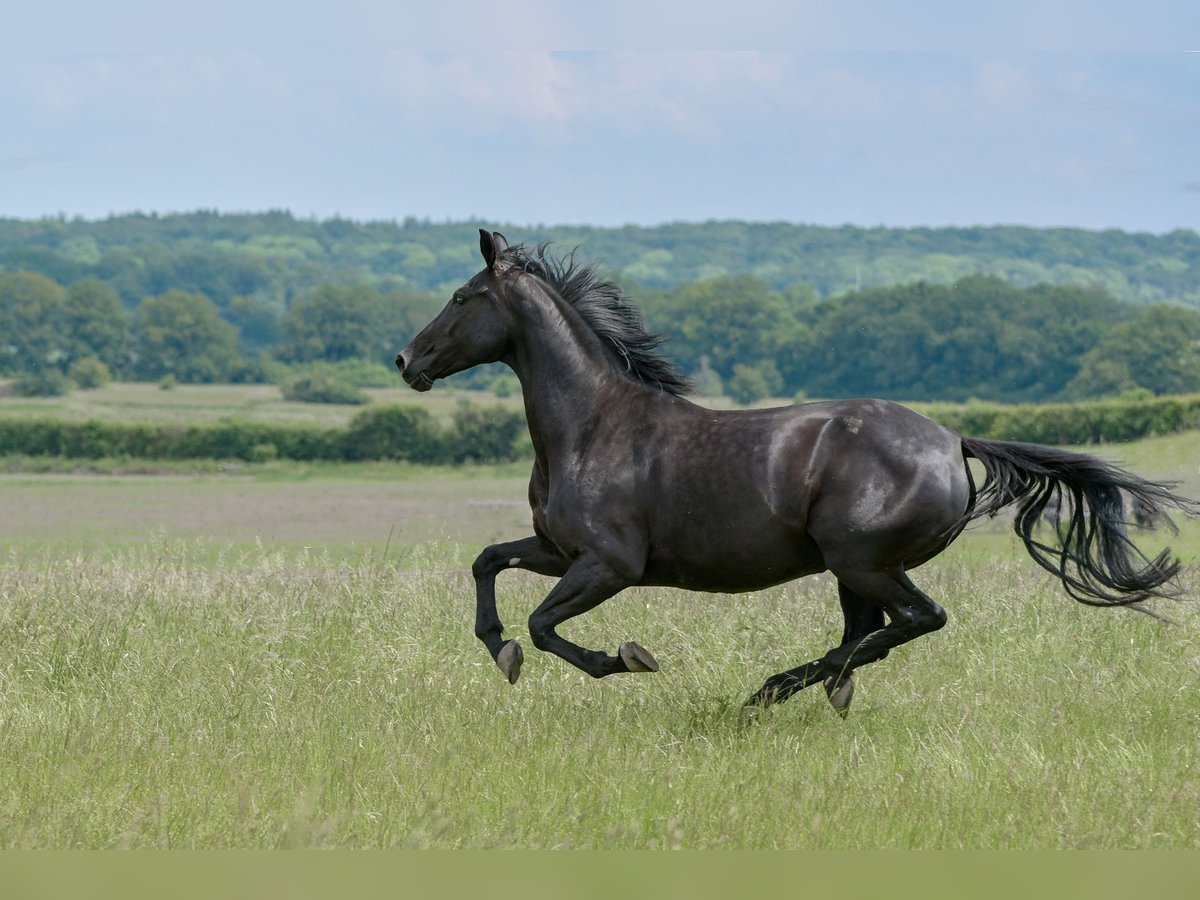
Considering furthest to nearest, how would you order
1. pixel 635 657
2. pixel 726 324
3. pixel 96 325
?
pixel 96 325 → pixel 726 324 → pixel 635 657

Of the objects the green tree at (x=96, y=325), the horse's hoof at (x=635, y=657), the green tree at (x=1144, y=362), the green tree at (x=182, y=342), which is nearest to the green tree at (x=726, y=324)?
the green tree at (x=1144, y=362)

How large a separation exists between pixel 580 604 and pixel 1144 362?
71181 mm

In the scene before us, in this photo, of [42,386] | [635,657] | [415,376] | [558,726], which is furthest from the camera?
[42,386]

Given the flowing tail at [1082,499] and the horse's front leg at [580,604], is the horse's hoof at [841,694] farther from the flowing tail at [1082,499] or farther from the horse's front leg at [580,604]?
the flowing tail at [1082,499]

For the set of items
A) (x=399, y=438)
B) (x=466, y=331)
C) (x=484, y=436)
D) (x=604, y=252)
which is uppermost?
(x=604, y=252)

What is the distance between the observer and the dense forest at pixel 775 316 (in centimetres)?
7406

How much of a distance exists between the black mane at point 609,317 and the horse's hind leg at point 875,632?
1.28 meters

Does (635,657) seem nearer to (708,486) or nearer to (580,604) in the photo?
(580,604)

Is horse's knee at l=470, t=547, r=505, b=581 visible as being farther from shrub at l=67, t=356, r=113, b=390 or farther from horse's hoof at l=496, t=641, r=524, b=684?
shrub at l=67, t=356, r=113, b=390

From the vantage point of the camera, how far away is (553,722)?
6.57 metres

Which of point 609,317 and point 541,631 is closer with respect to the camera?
point 541,631

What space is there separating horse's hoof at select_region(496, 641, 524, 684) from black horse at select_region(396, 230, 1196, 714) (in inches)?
0.5

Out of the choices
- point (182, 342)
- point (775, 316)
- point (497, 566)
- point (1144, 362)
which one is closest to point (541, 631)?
point (497, 566)

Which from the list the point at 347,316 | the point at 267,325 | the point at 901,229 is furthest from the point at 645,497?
the point at 901,229
